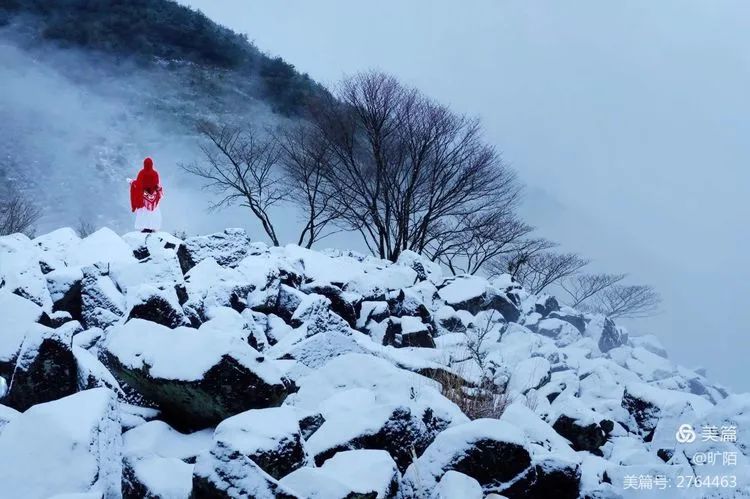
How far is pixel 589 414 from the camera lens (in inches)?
151

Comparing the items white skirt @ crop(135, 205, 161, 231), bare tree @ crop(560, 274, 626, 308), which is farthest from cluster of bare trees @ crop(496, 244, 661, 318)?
white skirt @ crop(135, 205, 161, 231)

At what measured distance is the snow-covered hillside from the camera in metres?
2.03

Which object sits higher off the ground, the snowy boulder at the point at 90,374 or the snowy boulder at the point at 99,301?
the snowy boulder at the point at 90,374

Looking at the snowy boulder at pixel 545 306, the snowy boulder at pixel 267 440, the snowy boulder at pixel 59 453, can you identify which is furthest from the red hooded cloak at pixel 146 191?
the snowy boulder at pixel 267 440

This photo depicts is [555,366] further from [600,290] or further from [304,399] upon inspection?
[600,290]

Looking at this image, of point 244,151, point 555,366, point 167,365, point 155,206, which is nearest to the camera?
point 167,365

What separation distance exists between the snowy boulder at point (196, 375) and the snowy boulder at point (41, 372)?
0.28 metres

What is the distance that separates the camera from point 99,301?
4301mm

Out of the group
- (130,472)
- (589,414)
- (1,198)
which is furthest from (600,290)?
(1,198)

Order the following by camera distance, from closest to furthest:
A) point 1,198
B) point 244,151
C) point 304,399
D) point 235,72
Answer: point 304,399 < point 244,151 < point 1,198 < point 235,72

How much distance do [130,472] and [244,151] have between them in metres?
15.1

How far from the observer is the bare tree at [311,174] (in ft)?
48.4

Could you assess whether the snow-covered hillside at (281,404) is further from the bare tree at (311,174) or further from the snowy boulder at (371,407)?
the bare tree at (311,174)

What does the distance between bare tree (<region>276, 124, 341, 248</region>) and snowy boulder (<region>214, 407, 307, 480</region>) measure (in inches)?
498
